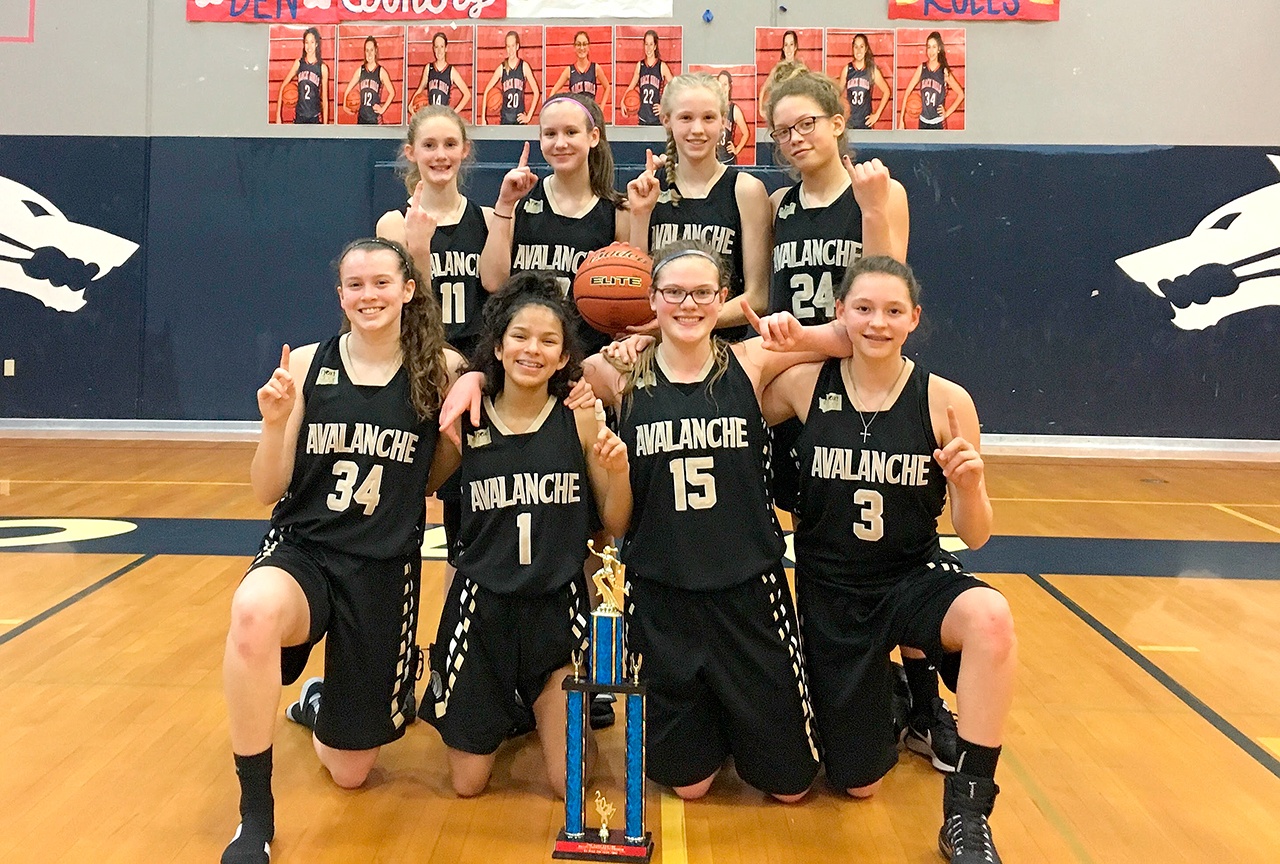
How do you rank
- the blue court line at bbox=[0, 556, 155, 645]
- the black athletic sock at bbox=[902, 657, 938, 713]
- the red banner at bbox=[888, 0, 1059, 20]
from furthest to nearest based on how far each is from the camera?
the red banner at bbox=[888, 0, 1059, 20] < the blue court line at bbox=[0, 556, 155, 645] < the black athletic sock at bbox=[902, 657, 938, 713]

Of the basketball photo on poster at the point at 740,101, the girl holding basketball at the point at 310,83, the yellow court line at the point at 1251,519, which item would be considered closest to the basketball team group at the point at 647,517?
the yellow court line at the point at 1251,519

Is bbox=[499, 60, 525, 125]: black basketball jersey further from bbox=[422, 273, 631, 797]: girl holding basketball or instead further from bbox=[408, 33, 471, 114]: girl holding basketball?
bbox=[422, 273, 631, 797]: girl holding basketball

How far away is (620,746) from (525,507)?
82 centimetres

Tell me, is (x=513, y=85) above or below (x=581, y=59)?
below

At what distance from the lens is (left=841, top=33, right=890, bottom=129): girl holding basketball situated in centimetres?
831

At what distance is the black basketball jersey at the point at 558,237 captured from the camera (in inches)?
135

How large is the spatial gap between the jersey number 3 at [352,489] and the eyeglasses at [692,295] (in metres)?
0.87

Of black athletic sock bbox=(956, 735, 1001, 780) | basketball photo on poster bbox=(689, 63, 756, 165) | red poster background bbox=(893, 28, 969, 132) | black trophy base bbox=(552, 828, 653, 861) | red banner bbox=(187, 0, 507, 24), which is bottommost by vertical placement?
black trophy base bbox=(552, 828, 653, 861)

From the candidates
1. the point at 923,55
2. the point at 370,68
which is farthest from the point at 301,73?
the point at 923,55

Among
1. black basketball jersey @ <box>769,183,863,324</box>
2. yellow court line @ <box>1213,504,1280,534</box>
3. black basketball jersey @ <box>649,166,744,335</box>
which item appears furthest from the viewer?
yellow court line @ <box>1213,504,1280,534</box>

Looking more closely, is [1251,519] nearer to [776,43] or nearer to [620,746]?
[620,746]

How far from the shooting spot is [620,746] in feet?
10.2

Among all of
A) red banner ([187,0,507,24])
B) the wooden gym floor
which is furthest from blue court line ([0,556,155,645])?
red banner ([187,0,507,24])

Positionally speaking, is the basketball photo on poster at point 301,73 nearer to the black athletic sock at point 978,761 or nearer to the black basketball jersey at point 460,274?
the black basketball jersey at point 460,274
